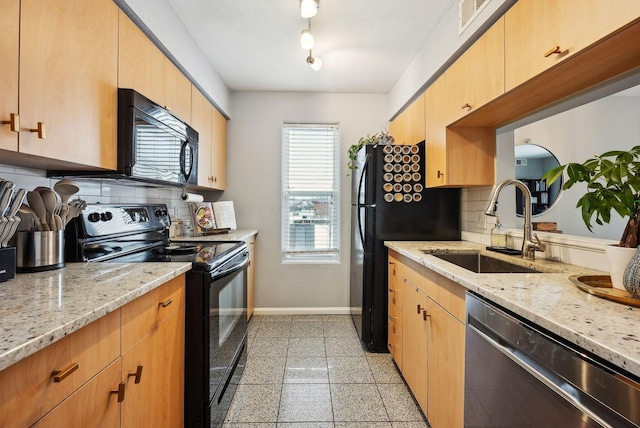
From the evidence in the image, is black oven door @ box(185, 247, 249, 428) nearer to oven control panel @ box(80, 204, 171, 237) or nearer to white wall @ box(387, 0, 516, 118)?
oven control panel @ box(80, 204, 171, 237)

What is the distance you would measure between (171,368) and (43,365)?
68 cm

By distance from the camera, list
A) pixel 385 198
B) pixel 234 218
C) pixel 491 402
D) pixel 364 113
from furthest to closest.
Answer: pixel 364 113, pixel 234 218, pixel 385 198, pixel 491 402

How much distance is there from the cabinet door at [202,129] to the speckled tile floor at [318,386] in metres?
1.50

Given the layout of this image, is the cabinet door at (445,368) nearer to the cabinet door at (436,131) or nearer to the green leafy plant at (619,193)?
the green leafy plant at (619,193)

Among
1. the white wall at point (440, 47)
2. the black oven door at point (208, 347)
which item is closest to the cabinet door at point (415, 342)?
the black oven door at point (208, 347)

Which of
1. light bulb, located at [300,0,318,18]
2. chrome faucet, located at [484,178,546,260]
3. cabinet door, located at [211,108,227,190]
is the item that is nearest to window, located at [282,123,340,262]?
cabinet door, located at [211,108,227,190]

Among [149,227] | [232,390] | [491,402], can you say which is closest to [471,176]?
[491,402]

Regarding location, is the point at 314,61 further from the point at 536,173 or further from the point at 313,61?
the point at 536,173

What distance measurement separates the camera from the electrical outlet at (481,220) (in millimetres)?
2227

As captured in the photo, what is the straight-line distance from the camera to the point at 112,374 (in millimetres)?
914

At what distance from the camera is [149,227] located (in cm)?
209

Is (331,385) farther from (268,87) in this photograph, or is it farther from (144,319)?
(268,87)

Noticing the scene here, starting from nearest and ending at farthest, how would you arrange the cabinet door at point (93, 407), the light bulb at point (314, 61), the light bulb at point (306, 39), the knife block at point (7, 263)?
the cabinet door at point (93, 407), the knife block at point (7, 263), the light bulb at point (306, 39), the light bulb at point (314, 61)

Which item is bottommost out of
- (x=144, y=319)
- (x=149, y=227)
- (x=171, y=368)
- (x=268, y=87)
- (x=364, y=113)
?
(x=171, y=368)
